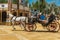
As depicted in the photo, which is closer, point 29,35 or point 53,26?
point 29,35

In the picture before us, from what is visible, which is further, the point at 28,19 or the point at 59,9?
the point at 59,9

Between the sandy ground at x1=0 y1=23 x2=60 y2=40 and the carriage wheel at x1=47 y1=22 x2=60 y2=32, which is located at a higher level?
the carriage wheel at x1=47 y1=22 x2=60 y2=32

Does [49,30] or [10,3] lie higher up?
[10,3]

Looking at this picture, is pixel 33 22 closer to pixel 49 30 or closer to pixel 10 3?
pixel 49 30

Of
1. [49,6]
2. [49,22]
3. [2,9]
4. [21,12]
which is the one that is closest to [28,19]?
[49,22]

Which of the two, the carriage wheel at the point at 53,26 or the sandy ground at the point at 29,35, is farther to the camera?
the carriage wheel at the point at 53,26

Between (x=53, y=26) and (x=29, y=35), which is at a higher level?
(x=53, y=26)

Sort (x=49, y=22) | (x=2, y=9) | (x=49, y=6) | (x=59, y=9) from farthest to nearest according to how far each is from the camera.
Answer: (x=59, y=9), (x=49, y=6), (x=2, y=9), (x=49, y=22)

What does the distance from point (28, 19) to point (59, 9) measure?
5744cm

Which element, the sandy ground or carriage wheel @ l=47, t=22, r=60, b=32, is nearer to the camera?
the sandy ground

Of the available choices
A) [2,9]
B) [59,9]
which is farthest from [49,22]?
[59,9]

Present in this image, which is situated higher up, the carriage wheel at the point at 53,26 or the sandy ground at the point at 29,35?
the carriage wheel at the point at 53,26

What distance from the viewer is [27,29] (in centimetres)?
1454

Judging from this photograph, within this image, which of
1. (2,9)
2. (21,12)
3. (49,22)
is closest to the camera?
(49,22)
